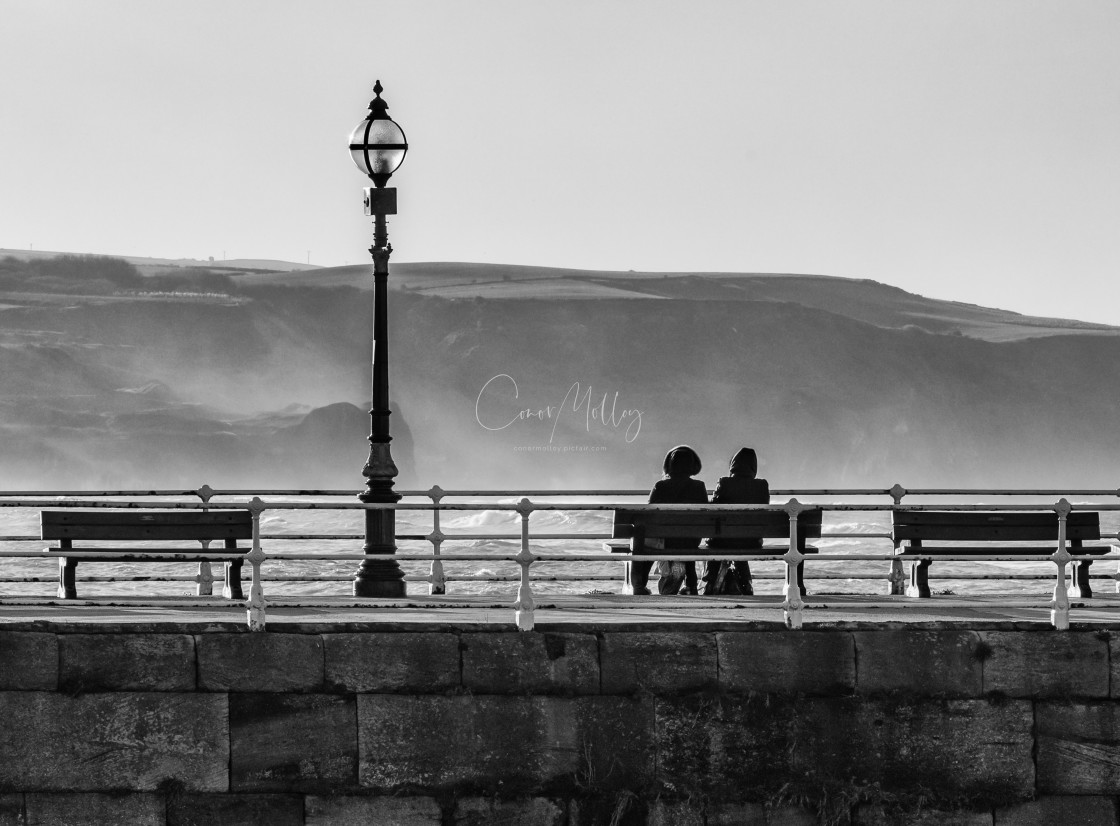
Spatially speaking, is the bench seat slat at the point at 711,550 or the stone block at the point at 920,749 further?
the bench seat slat at the point at 711,550

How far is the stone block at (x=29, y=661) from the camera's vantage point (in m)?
10.1

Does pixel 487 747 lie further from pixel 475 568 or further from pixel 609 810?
pixel 475 568

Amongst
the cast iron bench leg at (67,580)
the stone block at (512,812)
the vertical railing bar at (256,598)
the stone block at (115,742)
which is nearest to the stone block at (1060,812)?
the stone block at (512,812)

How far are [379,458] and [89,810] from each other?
14.2 ft

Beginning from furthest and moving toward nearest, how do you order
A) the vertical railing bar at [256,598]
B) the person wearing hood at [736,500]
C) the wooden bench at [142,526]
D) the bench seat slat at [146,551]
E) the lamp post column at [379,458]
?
the lamp post column at [379,458]
the person wearing hood at [736,500]
the wooden bench at [142,526]
the bench seat slat at [146,551]
the vertical railing bar at [256,598]

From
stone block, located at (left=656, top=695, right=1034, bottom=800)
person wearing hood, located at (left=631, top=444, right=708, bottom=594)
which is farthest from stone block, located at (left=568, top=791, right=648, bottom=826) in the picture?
person wearing hood, located at (left=631, top=444, right=708, bottom=594)

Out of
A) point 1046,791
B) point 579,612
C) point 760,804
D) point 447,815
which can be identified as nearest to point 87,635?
point 447,815

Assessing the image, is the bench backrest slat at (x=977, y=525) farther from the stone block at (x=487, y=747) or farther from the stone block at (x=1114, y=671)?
the stone block at (x=487, y=747)

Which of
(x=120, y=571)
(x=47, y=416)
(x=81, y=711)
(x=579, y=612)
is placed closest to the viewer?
(x=81, y=711)

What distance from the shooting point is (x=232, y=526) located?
13.1 m

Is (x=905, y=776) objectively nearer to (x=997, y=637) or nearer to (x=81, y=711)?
(x=997, y=637)

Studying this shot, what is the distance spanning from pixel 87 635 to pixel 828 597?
627 centimetres

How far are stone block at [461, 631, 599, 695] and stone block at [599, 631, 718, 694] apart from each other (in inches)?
3.7

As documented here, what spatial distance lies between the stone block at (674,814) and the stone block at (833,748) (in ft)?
0.31
